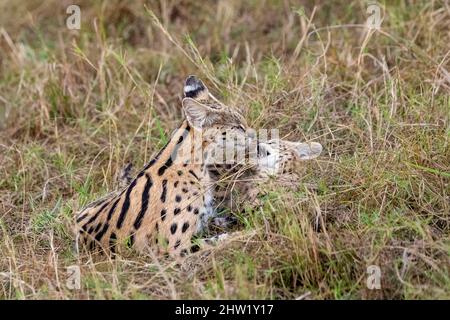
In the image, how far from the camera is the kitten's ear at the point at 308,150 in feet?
20.0

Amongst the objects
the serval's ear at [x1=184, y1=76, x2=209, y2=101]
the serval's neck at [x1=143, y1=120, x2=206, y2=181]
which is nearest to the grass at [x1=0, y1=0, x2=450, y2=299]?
the serval's ear at [x1=184, y1=76, x2=209, y2=101]

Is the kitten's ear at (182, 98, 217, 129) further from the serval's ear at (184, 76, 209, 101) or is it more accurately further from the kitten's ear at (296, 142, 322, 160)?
the kitten's ear at (296, 142, 322, 160)

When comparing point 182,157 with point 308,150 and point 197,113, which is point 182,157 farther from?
point 308,150

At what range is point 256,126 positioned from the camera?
253 inches

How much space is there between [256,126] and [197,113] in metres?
0.65

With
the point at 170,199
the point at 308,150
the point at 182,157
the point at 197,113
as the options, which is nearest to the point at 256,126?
the point at 308,150

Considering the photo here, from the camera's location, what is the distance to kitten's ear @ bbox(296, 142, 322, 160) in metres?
6.11

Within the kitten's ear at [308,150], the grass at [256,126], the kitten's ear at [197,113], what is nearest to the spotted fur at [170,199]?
the kitten's ear at [197,113]

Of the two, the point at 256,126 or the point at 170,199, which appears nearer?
the point at 170,199

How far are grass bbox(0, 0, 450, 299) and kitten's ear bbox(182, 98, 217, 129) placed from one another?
1.80 feet

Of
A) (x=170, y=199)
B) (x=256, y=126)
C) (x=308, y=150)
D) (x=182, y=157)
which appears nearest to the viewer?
(x=170, y=199)

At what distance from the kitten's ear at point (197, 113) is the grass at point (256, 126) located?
549mm
